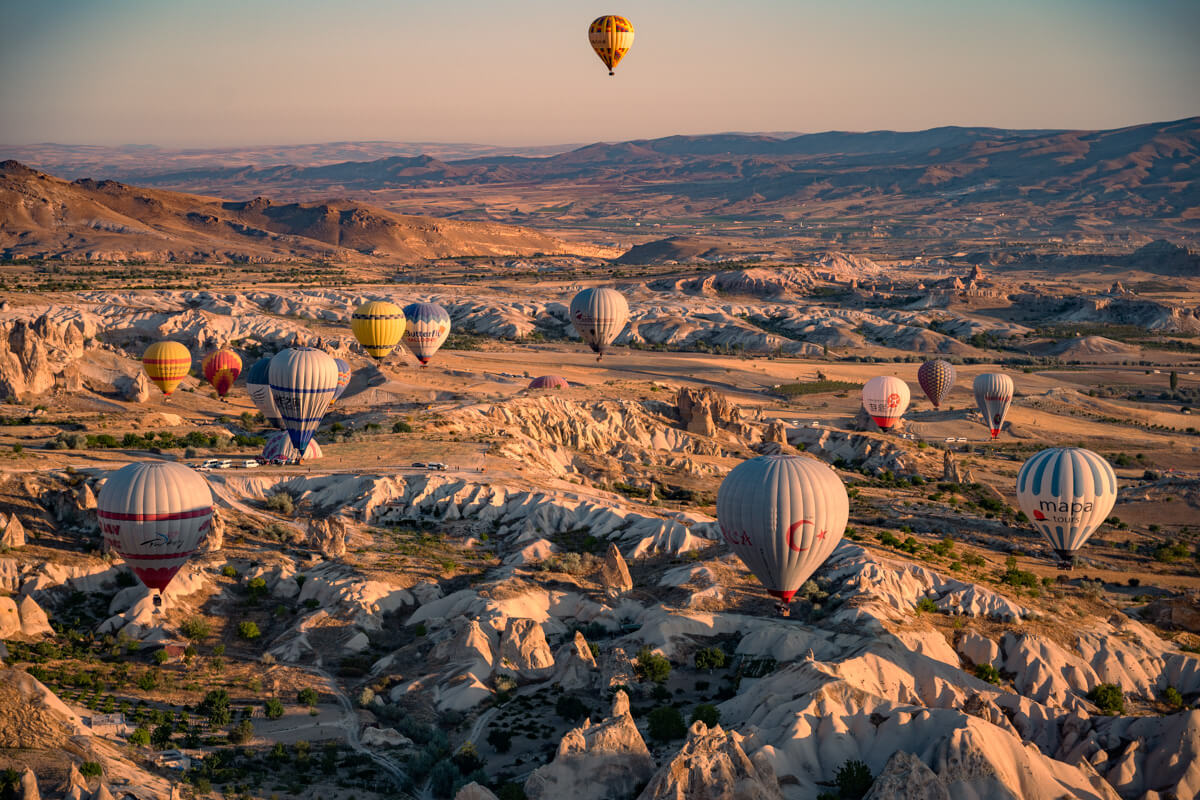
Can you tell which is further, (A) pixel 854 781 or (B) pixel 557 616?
(B) pixel 557 616

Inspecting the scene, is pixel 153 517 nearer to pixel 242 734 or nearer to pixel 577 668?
pixel 242 734

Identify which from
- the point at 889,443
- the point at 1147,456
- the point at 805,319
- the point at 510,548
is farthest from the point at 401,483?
the point at 805,319

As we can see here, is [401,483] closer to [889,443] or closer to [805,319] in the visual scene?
[889,443]

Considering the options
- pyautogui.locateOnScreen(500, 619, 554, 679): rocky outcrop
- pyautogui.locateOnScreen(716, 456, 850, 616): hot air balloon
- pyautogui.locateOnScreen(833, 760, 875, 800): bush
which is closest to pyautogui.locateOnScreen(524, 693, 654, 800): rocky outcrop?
pyautogui.locateOnScreen(833, 760, 875, 800): bush

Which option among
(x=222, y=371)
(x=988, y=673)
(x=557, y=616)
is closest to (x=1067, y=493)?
(x=988, y=673)

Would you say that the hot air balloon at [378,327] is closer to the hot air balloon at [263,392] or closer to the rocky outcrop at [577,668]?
the hot air balloon at [263,392]

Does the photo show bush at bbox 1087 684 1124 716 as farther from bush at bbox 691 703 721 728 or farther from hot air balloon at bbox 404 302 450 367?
hot air balloon at bbox 404 302 450 367
